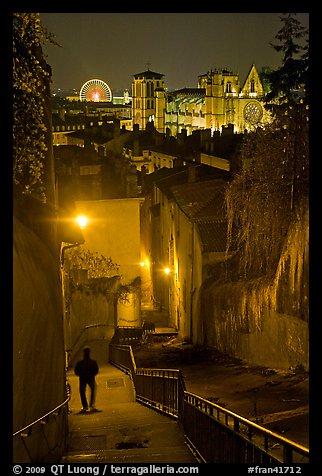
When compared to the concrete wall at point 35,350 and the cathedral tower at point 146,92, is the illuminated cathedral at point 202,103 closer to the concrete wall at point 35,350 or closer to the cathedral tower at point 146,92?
the cathedral tower at point 146,92

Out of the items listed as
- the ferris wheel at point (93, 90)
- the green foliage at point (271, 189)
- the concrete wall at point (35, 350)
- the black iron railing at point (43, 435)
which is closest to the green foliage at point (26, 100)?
the concrete wall at point (35, 350)

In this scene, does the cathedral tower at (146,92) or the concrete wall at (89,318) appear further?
the cathedral tower at (146,92)

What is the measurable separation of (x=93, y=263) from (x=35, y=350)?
65.9 feet

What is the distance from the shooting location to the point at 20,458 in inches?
306

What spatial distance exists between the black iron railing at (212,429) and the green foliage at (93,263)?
476 inches

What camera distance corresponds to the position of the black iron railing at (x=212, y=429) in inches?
281

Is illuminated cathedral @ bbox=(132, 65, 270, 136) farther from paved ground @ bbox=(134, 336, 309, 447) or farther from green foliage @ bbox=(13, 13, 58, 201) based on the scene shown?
green foliage @ bbox=(13, 13, 58, 201)

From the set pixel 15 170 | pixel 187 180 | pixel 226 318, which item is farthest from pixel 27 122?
A: pixel 187 180

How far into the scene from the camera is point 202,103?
439 ft

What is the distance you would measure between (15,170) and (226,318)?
13.2m

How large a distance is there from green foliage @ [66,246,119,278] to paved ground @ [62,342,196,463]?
12534 mm

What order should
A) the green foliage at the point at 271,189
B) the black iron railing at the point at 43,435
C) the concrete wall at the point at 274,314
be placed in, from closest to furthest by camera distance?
the black iron railing at the point at 43,435 < the concrete wall at the point at 274,314 < the green foliage at the point at 271,189

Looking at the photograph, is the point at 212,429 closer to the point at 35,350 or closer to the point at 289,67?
the point at 35,350

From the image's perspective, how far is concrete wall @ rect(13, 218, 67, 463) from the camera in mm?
8062
